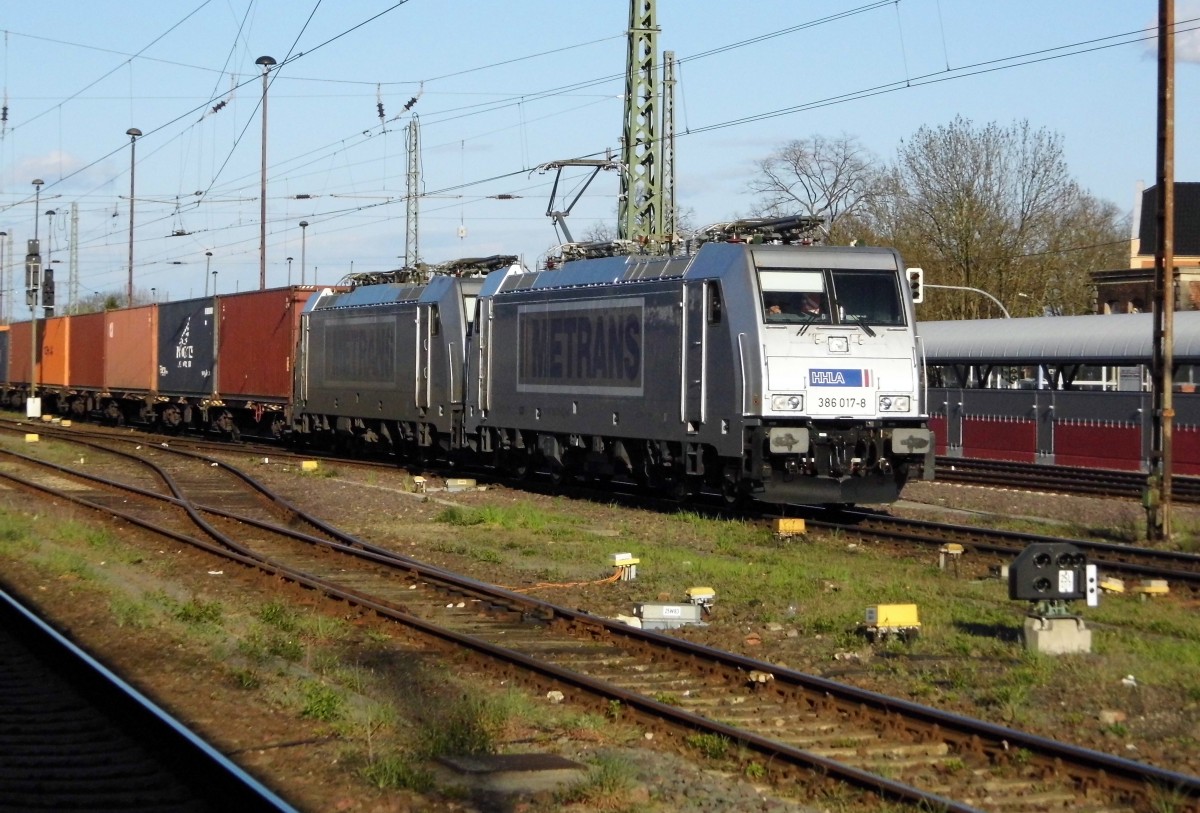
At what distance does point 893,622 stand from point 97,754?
569 centimetres

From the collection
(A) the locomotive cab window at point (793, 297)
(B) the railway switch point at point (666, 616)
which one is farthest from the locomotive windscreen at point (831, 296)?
(B) the railway switch point at point (666, 616)

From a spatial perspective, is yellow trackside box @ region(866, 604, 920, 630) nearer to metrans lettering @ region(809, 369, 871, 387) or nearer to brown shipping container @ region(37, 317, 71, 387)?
metrans lettering @ region(809, 369, 871, 387)

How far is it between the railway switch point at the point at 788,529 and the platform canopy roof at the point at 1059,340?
10.9m

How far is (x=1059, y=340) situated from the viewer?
29672 mm

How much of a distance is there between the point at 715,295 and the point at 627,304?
7.34 feet

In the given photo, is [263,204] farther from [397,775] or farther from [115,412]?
[397,775]

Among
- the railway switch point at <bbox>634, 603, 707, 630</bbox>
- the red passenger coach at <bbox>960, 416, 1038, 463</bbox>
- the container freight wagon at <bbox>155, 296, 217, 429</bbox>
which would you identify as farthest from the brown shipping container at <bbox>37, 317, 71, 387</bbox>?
the railway switch point at <bbox>634, 603, 707, 630</bbox>

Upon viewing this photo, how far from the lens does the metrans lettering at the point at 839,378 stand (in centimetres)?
1636

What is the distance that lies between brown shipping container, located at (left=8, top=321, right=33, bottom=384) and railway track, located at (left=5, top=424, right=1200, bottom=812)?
43.2 m

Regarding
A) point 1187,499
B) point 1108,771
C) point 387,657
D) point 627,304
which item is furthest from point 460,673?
point 1187,499

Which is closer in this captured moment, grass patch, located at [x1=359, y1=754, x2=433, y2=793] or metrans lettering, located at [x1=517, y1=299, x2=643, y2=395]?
grass patch, located at [x1=359, y1=754, x2=433, y2=793]

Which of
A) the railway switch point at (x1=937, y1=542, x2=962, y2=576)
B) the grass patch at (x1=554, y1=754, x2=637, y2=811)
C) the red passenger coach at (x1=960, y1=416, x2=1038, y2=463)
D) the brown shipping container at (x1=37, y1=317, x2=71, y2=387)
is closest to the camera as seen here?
the grass patch at (x1=554, y1=754, x2=637, y2=811)

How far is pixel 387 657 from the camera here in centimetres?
1002

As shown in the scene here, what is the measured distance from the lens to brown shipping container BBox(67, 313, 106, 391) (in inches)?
1780
